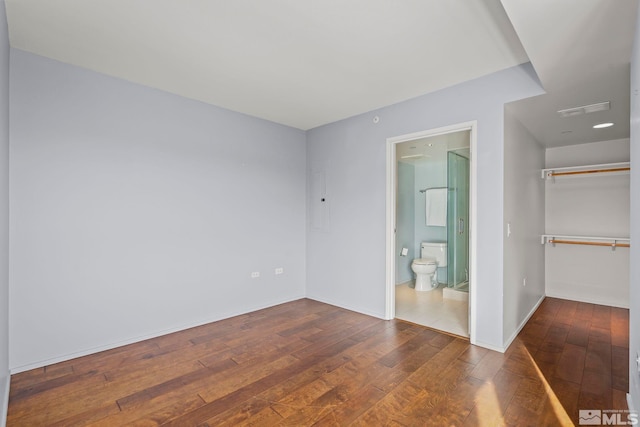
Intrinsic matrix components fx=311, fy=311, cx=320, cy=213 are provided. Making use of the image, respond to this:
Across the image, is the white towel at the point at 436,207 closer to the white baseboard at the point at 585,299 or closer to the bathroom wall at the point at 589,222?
the bathroom wall at the point at 589,222

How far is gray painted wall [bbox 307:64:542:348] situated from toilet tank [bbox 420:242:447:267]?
1.93 meters

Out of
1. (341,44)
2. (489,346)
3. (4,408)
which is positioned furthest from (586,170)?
(4,408)

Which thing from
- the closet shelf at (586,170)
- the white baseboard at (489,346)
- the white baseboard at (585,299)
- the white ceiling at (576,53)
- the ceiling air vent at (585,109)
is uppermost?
the white ceiling at (576,53)

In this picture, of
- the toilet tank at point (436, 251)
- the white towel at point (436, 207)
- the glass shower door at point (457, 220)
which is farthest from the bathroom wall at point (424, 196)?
the glass shower door at point (457, 220)

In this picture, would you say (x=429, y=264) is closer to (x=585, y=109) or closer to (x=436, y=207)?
(x=436, y=207)

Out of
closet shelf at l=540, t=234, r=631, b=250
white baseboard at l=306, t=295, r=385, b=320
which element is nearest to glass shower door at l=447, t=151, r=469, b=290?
closet shelf at l=540, t=234, r=631, b=250

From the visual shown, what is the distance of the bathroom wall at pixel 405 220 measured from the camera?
17.6 ft

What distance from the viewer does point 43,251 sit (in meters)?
2.57

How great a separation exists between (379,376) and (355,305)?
1.63 meters

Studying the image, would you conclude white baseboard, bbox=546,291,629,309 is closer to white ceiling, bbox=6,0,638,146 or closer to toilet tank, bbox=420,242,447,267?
toilet tank, bbox=420,242,447,267

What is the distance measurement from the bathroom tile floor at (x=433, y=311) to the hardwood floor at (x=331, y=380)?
0.30m

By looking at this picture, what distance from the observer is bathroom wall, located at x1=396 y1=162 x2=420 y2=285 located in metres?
5.36

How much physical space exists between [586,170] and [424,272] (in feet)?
8.38

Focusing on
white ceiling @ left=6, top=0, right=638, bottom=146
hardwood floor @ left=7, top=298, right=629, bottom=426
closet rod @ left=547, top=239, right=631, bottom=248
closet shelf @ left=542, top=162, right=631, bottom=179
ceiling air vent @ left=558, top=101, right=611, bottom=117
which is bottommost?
hardwood floor @ left=7, top=298, right=629, bottom=426
